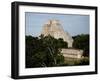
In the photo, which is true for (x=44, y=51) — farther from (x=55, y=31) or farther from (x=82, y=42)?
(x=82, y=42)

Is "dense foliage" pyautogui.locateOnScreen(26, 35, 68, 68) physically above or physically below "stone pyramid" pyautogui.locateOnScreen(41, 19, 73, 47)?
below

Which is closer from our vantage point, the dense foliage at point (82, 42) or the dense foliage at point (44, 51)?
the dense foliage at point (44, 51)

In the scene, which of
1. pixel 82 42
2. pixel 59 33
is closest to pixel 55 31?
pixel 59 33

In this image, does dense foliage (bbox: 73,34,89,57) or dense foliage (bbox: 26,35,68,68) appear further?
dense foliage (bbox: 73,34,89,57)

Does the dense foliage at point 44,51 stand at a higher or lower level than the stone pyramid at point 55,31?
lower
